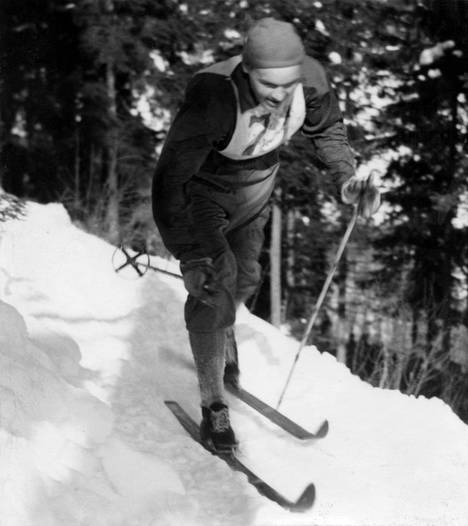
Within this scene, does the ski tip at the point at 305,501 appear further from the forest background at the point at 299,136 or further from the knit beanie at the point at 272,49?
the forest background at the point at 299,136

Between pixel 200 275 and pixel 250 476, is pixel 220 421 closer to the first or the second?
pixel 250 476

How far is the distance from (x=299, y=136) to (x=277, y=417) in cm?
831

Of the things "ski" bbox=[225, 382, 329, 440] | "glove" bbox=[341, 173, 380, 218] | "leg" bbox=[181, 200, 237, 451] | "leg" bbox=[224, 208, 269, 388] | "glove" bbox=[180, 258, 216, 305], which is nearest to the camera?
"glove" bbox=[180, 258, 216, 305]

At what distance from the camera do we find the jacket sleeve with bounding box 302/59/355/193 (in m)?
2.97

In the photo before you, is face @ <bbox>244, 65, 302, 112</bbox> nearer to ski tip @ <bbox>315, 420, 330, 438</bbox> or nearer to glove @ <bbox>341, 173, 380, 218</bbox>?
glove @ <bbox>341, 173, 380, 218</bbox>

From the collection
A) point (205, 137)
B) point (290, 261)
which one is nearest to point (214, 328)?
point (205, 137)

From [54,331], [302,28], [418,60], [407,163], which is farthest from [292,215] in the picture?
[54,331]

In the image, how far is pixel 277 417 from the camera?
10.8ft

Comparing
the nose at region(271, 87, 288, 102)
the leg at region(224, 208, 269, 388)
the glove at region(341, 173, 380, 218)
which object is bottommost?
the leg at region(224, 208, 269, 388)

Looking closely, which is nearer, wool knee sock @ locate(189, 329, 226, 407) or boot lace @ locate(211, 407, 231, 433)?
boot lace @ locate(211, 407, 231, 433)

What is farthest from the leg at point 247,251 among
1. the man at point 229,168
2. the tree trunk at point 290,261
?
the tree trunk at point 290,261

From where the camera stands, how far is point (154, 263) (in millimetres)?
5391

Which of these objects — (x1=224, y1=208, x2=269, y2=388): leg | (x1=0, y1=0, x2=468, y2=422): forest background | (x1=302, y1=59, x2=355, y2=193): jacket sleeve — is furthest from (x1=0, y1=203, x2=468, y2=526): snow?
(x1=0, y1=0, x2=468, y2=422): forest background

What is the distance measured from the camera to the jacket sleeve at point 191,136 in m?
2.59
